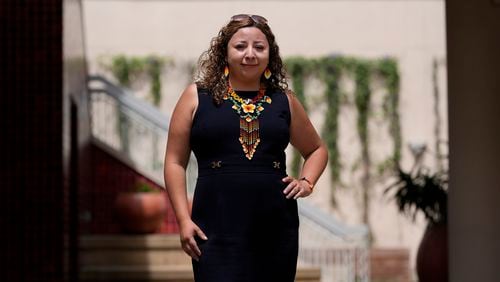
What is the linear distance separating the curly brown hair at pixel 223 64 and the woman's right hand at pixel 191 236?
0.39 m

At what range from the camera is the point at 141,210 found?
10.1 meters

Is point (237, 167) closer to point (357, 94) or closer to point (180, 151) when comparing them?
point (180, 151)

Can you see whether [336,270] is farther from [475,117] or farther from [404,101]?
[475,117]

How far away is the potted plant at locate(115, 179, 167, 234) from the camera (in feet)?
33.0

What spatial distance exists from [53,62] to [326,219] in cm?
508

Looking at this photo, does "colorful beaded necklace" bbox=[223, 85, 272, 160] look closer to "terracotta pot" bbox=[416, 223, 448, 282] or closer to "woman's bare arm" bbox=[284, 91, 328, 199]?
"woman's bare arm" bbox=[284, 91, 328, 199]

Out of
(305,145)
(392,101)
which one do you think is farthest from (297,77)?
(305,145)

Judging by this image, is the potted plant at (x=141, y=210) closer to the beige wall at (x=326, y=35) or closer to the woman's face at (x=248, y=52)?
the beige wall at (x=326, y=35)

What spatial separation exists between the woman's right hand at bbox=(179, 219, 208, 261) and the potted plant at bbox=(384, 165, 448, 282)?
512 cm

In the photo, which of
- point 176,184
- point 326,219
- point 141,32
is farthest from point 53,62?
point 141,32

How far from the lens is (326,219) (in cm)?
1100

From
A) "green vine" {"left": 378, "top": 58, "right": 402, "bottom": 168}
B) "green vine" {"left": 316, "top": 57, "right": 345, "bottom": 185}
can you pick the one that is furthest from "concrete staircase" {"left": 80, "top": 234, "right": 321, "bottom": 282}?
"green vine" {"left": 378, "top": 58, "right": 402, "bottom": 168}

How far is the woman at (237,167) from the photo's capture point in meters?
3.23

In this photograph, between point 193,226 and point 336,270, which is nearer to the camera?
point 193,226
